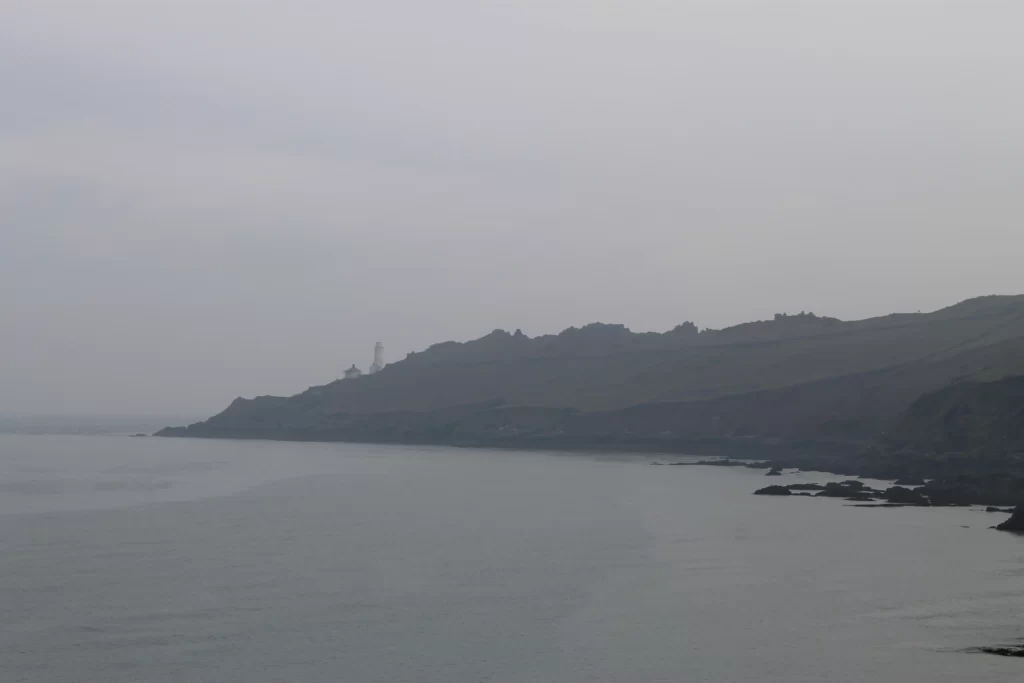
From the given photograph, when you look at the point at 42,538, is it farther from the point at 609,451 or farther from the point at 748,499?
the point at 609,451

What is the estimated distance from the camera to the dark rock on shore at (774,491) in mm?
68438

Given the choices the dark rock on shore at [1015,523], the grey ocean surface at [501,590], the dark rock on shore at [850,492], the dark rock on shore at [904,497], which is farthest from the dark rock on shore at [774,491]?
the dark rock on shore at [1015,523]

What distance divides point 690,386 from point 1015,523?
354 ft

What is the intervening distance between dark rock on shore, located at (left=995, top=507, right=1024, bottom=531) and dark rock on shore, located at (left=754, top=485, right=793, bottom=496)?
2055 cm

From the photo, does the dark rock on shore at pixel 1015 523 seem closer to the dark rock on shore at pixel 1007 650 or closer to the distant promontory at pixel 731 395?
the dark rock on shore at pixel 1007 650

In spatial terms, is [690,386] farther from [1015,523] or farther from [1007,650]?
[1007,650]

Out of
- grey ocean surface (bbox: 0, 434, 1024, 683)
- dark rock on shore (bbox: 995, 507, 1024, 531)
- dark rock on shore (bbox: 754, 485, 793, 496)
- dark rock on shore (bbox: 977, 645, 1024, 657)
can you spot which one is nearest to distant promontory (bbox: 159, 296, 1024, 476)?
dark rock on shore (bbox: 754, 485, 793, 496)

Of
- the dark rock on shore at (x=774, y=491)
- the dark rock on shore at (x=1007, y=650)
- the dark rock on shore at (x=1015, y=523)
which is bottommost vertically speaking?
the dark rock on shore at (x=1007, y=650)

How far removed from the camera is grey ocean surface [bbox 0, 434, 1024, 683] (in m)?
26.6

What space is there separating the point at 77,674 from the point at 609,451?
381ft

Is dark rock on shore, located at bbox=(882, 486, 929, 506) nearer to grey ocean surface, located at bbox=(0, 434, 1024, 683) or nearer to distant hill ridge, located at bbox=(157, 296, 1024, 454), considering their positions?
grey ocean surface, located at bbox=(0, 434, 1024, 683)

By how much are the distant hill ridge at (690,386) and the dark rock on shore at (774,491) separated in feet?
94.4

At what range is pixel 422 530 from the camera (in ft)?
173

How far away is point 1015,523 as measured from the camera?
47.4 metres
